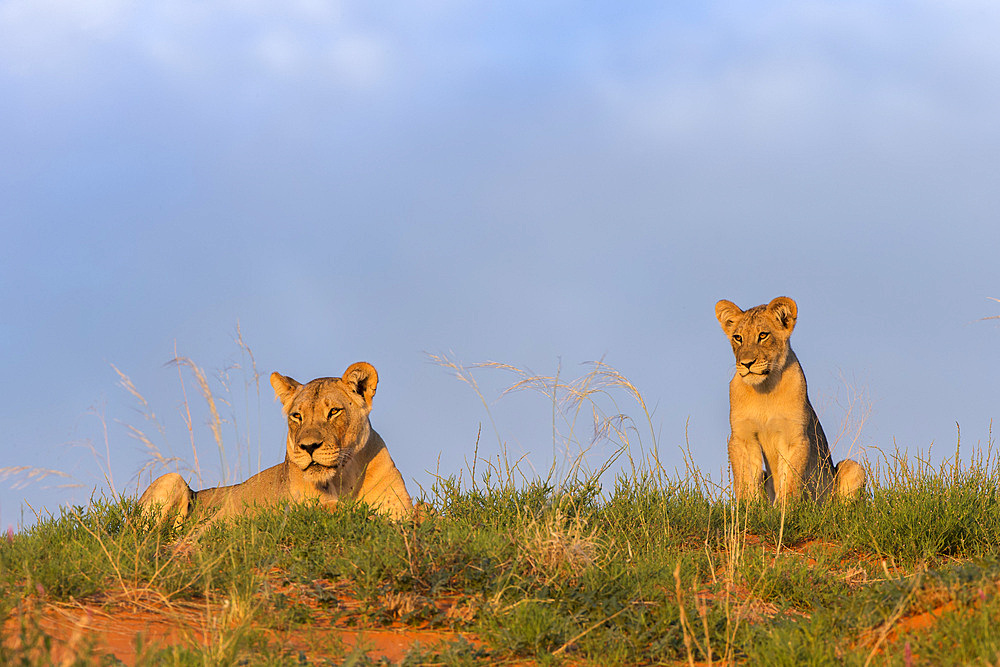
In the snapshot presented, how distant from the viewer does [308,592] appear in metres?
5.26

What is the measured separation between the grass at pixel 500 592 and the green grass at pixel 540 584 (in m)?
0.01

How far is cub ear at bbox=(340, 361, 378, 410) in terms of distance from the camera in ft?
23.8

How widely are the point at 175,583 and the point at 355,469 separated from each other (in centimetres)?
230

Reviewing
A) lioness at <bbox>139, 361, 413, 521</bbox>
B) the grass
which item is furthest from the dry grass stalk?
lioness at <bbox>139, 361, 413, 521</bbox>

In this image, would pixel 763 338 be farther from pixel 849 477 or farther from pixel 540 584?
pixel 540 584

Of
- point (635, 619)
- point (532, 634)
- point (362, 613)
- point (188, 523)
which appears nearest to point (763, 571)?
point (635, 619)

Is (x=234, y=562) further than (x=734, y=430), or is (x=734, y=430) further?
(x=734, y=430)

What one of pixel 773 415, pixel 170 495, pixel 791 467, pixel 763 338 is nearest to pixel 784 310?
pixel 763 338

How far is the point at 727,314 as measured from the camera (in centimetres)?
918

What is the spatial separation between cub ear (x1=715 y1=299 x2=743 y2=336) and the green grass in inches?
105

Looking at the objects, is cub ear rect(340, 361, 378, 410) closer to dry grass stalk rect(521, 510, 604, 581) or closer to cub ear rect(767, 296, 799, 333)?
dry grass stalk rect(521, 510, 604, 581)

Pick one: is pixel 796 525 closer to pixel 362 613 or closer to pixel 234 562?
pixel 362 613

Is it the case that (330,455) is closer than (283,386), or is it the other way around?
(330,455)

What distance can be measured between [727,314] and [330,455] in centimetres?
432
